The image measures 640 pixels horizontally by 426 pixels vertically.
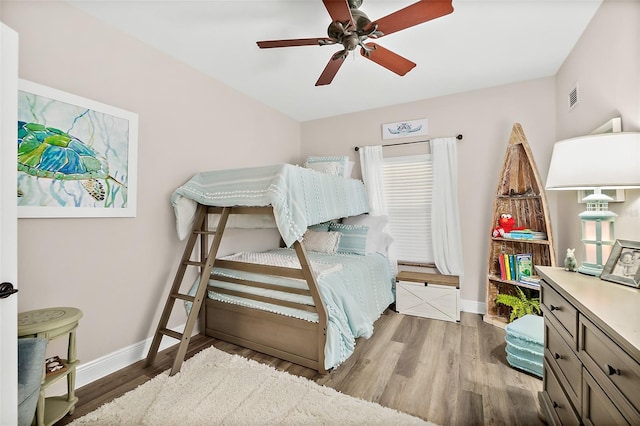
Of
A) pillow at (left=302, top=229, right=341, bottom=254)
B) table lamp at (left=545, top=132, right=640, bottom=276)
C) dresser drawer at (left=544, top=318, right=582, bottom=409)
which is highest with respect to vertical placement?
table lamp at (left=545, top=132, right=640, bottom=276)

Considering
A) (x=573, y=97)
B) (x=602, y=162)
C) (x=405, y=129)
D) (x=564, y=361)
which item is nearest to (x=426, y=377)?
(x=564, y=361)

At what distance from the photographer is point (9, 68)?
3.97 feet

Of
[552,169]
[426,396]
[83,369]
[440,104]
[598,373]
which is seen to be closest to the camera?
[598,373]

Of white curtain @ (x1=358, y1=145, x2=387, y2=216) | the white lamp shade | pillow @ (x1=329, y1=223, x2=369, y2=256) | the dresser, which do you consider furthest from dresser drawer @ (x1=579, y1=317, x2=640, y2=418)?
white curtain @ (x1=358, y1=145, x2=387, y2=216)

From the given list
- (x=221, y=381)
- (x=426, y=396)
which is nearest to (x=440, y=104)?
(x=426, y=396)

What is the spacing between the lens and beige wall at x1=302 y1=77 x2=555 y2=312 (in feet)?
10.1

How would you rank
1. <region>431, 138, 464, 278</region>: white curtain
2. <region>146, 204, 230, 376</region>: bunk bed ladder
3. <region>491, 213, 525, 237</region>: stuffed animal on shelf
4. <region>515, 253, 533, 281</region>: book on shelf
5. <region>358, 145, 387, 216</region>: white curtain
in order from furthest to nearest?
<region>358, 145, 387, 216</region>: white curtain → <region>431, 138, 464, 278</region>: white curtain → <region>491, 213, 525, 237</region>: stuffed animal on shelf → <region>515, 253, 533, 281</region>: book on shelf → <region>146, 204, 230, 376</region>: bunk bed ladder

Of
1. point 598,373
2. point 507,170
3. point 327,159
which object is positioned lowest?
point 598,373

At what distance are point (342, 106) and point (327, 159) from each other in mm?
736

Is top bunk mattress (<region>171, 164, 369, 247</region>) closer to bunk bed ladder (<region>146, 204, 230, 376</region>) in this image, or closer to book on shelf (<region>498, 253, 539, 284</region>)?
bunk bed ladder (<region>146, 204, 230, 376</region>)

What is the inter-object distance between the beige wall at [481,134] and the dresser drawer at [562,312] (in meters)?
1.71

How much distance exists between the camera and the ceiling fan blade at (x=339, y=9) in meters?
1.56

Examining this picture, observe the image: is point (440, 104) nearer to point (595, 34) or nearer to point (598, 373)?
point (595, 34)

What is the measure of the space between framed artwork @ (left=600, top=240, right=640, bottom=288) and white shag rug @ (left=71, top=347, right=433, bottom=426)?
1.23m
